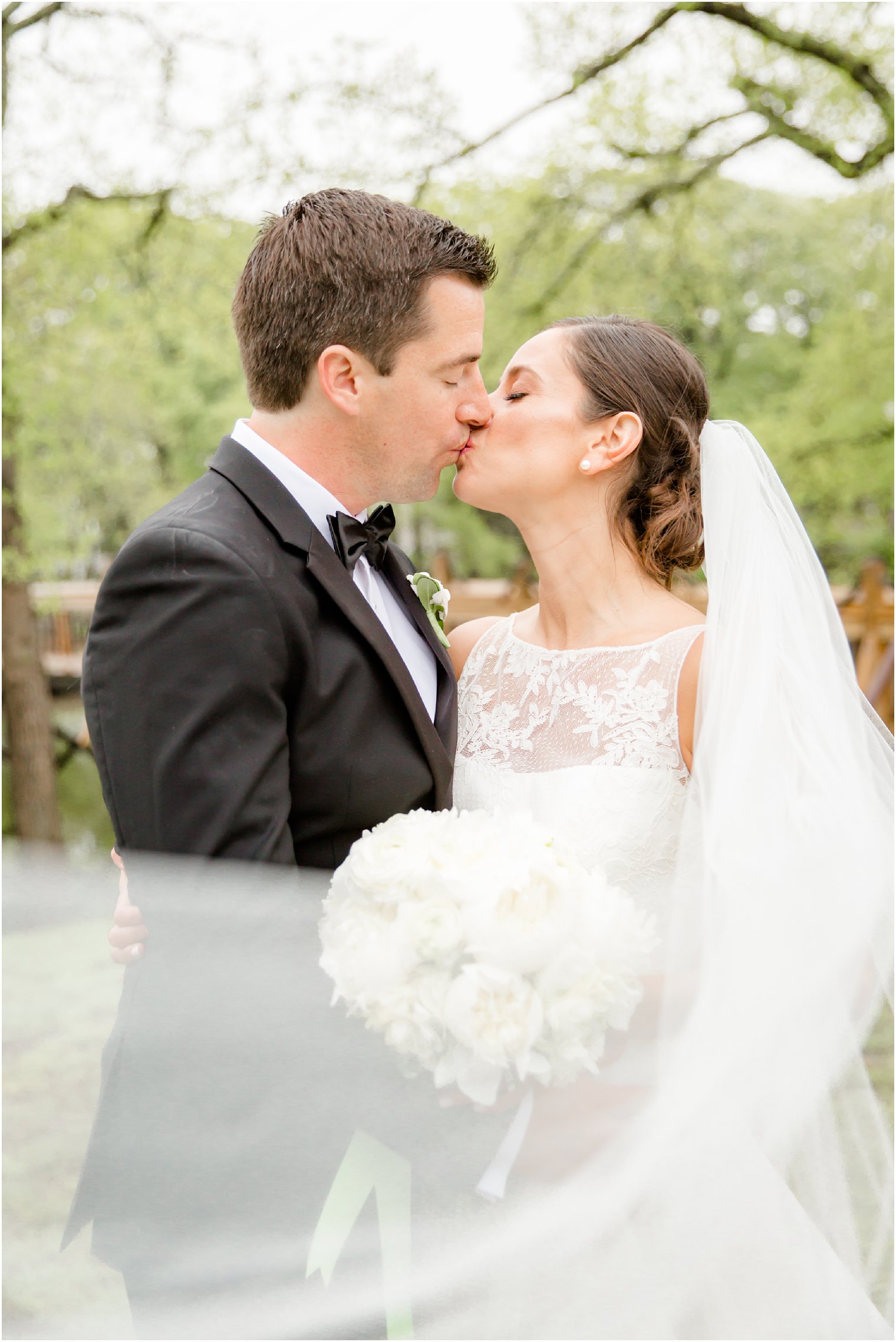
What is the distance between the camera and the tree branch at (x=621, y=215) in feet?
24.9

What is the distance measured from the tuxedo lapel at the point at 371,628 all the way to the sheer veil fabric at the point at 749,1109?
53 cm

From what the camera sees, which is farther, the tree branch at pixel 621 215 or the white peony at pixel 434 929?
the tree branch at pixel 621 215

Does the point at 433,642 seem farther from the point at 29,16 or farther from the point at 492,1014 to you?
the point at 29,16

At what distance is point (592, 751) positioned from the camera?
2.57 meters

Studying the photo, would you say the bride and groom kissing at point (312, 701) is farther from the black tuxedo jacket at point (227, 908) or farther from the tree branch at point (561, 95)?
the tree branch at point (561, 95)

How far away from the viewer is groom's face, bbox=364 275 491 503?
2141 millimetres

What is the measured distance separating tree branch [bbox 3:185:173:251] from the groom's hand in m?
6.52

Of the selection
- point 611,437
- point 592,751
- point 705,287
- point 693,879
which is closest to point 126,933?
point 693,879

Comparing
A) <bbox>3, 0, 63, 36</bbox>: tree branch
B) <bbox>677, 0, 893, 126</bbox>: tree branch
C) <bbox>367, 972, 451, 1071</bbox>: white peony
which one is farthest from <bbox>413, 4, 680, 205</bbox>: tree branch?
<bbox>367, 972, 451, 1071</bbox>: white peony

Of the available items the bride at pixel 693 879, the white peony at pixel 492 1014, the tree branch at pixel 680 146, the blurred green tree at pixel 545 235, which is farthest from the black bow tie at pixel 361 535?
the tree branch at pixel 680 146

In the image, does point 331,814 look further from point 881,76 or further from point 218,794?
point 881,76

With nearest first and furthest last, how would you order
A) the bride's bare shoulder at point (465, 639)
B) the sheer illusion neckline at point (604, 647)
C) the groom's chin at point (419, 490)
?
1. the groom's chin at point (419, 490)
2. the sheer illusion neckline at point (604, 647)
3. the bride's bare shoulder at point (465, 639)

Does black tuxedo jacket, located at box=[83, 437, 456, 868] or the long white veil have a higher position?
black tuxedo jacket, located at box=[83, 437, 456, 868]

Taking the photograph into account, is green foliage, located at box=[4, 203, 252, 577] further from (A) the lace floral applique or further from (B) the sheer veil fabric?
(B) the sheer veil fabric
